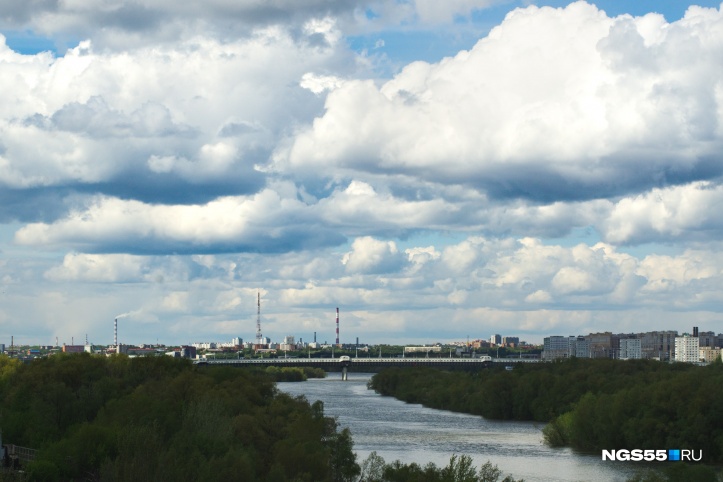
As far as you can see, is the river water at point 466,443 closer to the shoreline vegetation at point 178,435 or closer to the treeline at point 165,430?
the shoreline vegetation at point 178,435

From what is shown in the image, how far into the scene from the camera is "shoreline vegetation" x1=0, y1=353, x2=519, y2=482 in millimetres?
43062

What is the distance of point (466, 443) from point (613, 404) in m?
11.5

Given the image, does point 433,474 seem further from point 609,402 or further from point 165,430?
point 609,402

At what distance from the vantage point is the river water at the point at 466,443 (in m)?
68.3

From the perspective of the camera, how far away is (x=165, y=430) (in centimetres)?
5525

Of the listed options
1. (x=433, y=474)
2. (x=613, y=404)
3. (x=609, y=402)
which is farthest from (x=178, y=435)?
(x=609, y=402)

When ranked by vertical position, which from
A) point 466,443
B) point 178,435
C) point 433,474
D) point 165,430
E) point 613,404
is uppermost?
point 178,435

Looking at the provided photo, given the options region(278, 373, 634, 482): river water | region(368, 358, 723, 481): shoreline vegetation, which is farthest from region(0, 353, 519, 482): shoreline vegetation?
region(368, 358, 723, 481): shoreline vegetation

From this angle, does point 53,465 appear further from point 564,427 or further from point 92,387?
point 564,427

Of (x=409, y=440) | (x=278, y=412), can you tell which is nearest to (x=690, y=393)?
(x=409, y=440)

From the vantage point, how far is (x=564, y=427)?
86062mm

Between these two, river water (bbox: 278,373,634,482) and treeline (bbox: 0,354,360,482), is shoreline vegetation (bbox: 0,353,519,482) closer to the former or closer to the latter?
treeline (bbox: 0,354,360,482)

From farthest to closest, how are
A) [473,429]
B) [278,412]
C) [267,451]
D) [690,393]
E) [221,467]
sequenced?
[473,429]
[690,393]
[278,412]
[267,451]
[221,467]

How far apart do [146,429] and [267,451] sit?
30.7ft
